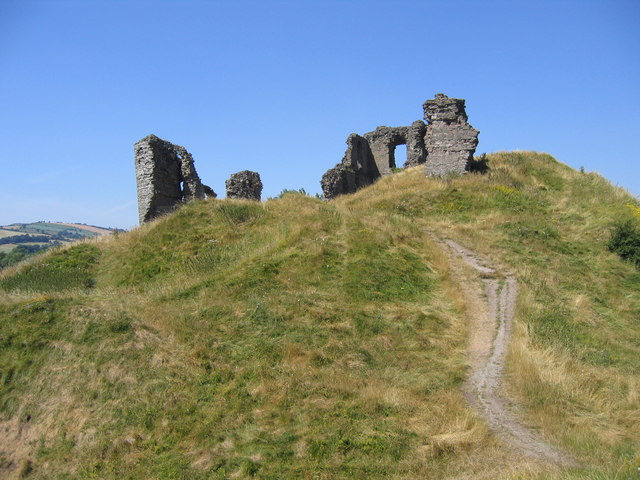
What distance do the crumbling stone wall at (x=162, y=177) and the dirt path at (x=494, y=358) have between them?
485 inches

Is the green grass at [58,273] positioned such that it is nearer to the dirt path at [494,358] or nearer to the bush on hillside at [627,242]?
the dirt path at [494,358]

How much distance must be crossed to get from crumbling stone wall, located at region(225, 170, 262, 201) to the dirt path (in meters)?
10.4

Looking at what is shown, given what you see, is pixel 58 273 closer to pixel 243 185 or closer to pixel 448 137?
pixel 243 185

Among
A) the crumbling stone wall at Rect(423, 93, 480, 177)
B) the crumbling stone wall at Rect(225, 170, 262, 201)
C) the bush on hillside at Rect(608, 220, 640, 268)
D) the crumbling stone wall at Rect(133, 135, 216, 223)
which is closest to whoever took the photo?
the bush on hillside at Rect(608, 220, 640, 268)

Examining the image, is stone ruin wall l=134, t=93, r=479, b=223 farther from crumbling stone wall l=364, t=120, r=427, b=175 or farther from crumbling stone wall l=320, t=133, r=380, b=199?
crumbling stone wall l=364, t=120, r=427, b=175

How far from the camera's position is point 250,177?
77.7 ft

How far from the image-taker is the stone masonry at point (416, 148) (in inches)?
985

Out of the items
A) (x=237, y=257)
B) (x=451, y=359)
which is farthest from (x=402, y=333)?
(x=237, y=257)

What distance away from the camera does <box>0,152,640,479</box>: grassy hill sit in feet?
25.3

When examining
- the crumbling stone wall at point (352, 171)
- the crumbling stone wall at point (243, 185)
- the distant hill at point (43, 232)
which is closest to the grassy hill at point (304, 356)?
the crumbling stone wall at point (243, 185)

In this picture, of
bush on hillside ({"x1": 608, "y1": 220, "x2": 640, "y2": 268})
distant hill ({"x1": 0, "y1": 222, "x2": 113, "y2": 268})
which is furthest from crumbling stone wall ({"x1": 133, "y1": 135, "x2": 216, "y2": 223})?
distant hill ({"x1": 0, "y1": 222, "x2": 113, "y2": 268})

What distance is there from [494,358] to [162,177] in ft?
53.6

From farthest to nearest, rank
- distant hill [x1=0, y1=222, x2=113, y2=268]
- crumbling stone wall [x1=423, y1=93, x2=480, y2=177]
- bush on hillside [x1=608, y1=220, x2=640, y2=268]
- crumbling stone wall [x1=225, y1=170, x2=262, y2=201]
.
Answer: distant hill [x1=0, y1=222, x2=113, y2=268] → crumbling stone wall [x1=423, y1=93, x2=480, y2=177] → crumbling stone wall [x1=225, y1=170, x2=262, y2=201] → bush on hillside [x1=608, y1=220, x2=640, y2=268]

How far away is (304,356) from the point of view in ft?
33.4
